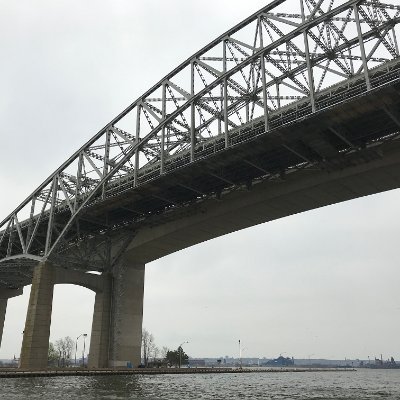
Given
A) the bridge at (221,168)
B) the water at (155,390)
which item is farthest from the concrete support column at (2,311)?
the water at (155,390)

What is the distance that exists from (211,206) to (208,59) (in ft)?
44.2

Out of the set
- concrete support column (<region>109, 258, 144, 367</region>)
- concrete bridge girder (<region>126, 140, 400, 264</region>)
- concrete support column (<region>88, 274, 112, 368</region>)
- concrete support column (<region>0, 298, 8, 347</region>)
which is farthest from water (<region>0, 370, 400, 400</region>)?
concrete support column (<region>0, 298, 8, 347</region>)

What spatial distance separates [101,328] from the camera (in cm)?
5188

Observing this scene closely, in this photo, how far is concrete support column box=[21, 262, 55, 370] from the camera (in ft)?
146

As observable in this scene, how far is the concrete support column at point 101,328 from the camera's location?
5125 cm

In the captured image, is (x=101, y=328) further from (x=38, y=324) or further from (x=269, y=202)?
(x=269, y=202)

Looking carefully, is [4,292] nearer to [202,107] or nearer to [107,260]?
[107,260]

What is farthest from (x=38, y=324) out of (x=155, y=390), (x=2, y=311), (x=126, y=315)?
(x=2, y=311)

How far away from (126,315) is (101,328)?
10.6ft

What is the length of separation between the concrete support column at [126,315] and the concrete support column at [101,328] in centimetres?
58

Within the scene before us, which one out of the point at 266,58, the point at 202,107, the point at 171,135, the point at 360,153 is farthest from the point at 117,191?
the point at 360,153

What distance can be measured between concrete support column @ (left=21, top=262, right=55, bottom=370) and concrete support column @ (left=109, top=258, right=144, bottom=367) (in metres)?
8.26

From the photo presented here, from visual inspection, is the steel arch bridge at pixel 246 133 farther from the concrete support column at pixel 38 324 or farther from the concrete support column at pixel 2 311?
the concrete support column at pixel 2 311

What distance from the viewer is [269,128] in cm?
3225
